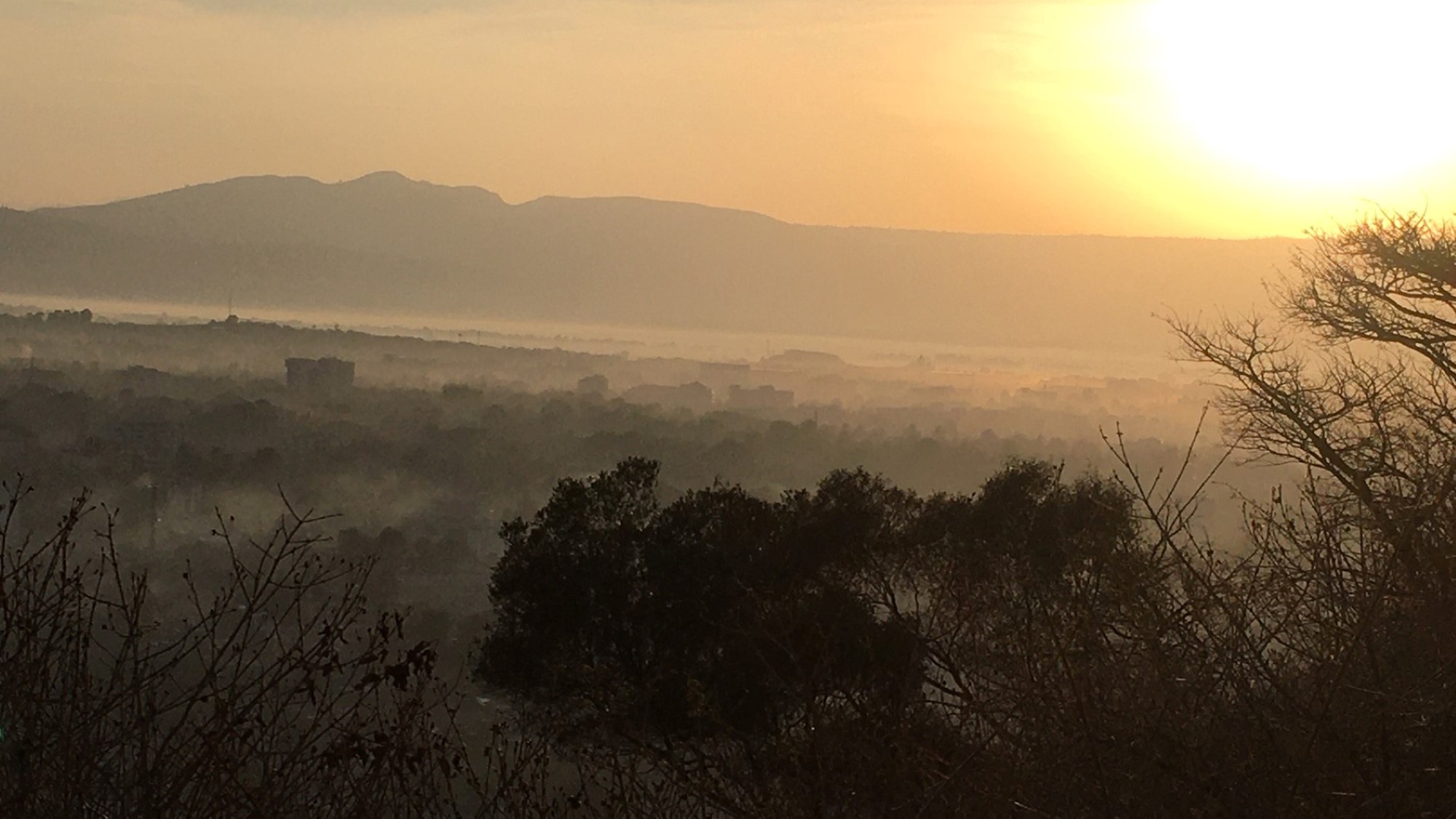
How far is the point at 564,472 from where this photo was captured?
6762 centimetres

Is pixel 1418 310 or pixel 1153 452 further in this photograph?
pixel 1153 452

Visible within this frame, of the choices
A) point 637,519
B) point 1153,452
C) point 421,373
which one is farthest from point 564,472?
point 421,373

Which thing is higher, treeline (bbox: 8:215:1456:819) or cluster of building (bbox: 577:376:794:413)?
treeline (bbox: 8:215:1456:819)

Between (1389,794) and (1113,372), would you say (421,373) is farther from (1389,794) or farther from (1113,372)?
(1389,794)

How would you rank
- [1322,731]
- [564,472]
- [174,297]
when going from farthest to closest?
[174,297]
[564,472]
[1322,731]

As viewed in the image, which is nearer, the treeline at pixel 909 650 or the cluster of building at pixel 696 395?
the treeline at pixel 909 650

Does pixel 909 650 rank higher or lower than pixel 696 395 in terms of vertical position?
higher

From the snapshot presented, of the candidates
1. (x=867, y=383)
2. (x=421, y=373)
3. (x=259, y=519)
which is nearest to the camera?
(x=259, y=519)

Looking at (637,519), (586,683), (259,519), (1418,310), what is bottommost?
(259,519)

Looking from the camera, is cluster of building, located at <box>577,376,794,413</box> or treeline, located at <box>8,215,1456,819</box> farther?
cluster of building, located at <box>577,376,794,413</box>

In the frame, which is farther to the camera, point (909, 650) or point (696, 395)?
point (696, 395)

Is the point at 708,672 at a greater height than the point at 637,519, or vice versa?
the point at 637,519

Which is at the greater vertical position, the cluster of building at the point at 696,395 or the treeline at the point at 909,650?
the treeline at the point at 909,650

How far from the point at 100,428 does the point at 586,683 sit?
170ft
